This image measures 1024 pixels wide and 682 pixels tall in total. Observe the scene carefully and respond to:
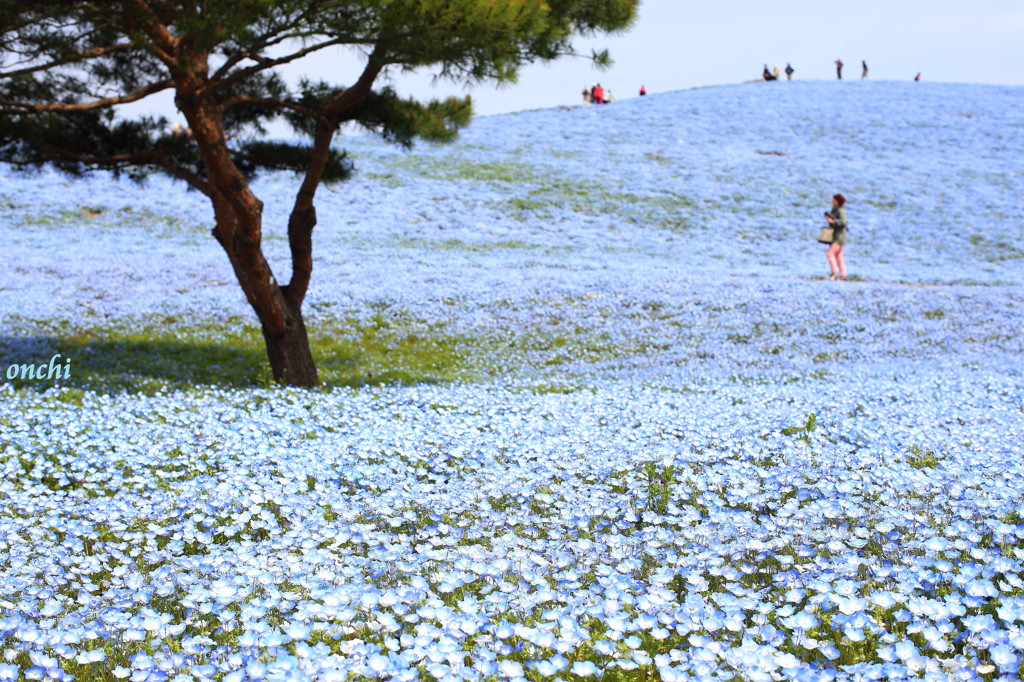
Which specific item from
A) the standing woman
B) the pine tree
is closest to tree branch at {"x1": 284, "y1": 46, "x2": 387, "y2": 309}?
the pine tree

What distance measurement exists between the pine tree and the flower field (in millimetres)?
2172

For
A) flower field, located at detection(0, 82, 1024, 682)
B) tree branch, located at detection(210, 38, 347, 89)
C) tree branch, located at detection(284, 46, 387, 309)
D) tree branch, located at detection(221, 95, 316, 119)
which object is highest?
tree branch, located at detection(210, 38, 347, 89)

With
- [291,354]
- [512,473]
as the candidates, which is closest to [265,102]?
[291,354]

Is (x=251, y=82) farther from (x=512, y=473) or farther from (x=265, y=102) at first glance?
(x=512, y=473)

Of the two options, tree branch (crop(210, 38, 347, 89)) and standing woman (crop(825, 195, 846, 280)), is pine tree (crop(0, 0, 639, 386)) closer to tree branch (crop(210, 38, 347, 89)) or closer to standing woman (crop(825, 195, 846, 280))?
tree branch (crop(210, 38, 347, 89))

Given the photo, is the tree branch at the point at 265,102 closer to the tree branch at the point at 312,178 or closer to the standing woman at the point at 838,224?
the tree branch at the point at 312,178

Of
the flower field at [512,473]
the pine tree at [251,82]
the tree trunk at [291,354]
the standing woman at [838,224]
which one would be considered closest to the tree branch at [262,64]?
the pine tree at [251,82]

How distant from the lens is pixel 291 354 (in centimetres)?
1109

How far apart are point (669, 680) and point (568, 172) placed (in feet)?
102

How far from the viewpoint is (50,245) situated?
2319cm

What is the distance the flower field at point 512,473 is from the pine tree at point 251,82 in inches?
85.5

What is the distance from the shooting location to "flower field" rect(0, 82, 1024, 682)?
3.98m

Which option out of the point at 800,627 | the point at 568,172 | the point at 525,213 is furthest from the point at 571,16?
the point at 568,172

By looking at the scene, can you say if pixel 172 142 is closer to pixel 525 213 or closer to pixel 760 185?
pixel 525 213
